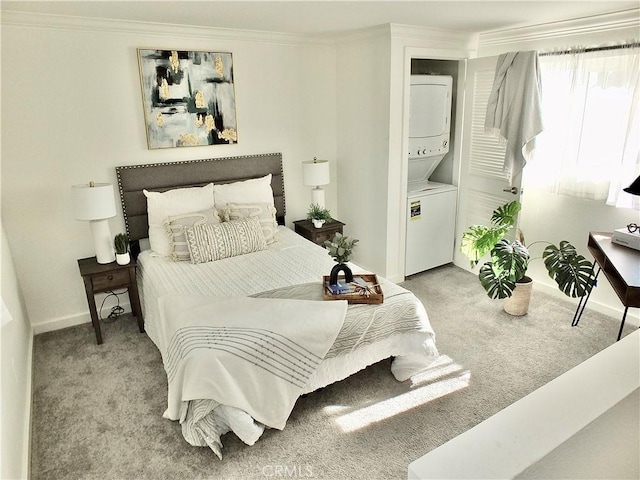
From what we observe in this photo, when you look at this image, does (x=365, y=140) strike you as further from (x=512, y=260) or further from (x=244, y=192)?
(x=512, y=260)

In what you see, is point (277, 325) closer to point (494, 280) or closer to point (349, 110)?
point (494, 280)

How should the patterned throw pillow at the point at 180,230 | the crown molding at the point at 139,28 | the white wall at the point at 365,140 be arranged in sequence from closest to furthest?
the crown molding at the point at 139,28 < the patterned throw pillow at the point at 180,230 < the white wall at the point at 365,140

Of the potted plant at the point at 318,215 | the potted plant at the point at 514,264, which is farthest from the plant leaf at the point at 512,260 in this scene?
the potted plant at the point at 318,215

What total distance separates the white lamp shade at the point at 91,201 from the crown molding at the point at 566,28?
3.43 metres

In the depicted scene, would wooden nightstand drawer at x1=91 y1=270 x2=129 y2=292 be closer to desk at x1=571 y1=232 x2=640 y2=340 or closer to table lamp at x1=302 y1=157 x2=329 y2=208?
table lamp at x1=302 y1=157 x2=329 y2=208

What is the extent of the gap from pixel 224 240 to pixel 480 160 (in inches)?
96.7

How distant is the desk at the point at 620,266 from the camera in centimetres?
221

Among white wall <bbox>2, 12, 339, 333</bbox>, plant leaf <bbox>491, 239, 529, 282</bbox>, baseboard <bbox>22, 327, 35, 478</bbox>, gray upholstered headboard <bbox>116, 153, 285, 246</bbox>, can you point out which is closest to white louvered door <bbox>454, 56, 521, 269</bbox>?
plant leaf <bbox>491, 239, 529, 282</bbox>

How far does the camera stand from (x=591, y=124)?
3246mm

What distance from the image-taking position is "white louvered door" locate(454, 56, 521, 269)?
3.85 metres

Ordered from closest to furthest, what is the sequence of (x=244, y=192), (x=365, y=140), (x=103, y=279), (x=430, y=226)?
(x=103, y=279)
(x=244, y=192)
(x=365, y=140)
(x=430, y=226)

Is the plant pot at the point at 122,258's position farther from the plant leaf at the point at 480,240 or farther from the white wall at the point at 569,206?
the white wall at the point at 569,206

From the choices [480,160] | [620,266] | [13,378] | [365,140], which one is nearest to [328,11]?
[365,140]

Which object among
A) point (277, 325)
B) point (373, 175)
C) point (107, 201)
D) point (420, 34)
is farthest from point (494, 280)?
point (107, 201)
